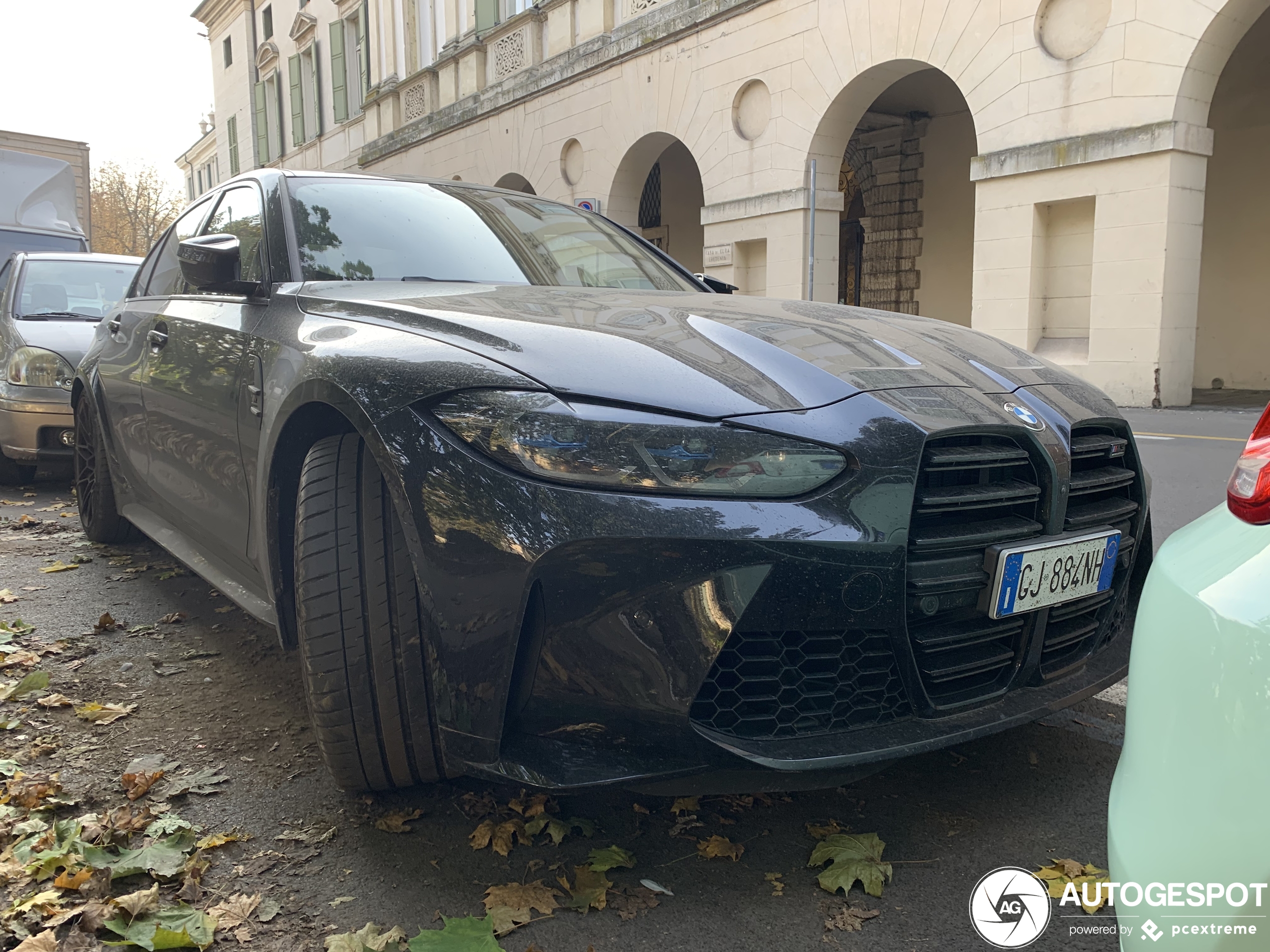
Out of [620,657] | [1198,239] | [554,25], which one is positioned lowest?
[620,657]

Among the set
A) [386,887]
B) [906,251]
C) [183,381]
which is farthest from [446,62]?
[386,887]

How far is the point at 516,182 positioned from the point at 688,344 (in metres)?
18.6

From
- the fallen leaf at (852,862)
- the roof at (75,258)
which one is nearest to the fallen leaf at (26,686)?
the fallen leaf at (852,862)

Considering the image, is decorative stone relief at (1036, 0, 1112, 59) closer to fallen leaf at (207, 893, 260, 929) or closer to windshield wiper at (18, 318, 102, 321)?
windshield wiper at (18, 318, 102, 321)

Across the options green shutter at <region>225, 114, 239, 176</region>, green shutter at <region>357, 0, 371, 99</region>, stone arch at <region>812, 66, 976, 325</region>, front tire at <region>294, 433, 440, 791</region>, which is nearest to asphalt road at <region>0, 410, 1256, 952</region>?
front tire at <region>294, 433, 440, 791</region>

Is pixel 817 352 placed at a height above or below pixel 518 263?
below

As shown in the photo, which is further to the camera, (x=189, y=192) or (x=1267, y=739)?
(x=189, y=192)

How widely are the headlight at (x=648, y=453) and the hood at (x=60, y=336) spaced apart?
5.40 metres

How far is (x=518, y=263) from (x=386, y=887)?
1.80 m

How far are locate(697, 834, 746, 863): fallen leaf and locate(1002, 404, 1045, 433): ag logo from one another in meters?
1.02

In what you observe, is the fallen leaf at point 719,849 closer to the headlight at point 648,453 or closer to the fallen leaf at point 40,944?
the headlight at point 648,453

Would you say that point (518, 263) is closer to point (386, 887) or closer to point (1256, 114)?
point (386, 887)

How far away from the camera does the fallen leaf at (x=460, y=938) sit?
159 cm

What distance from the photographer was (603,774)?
1616 millimetres
